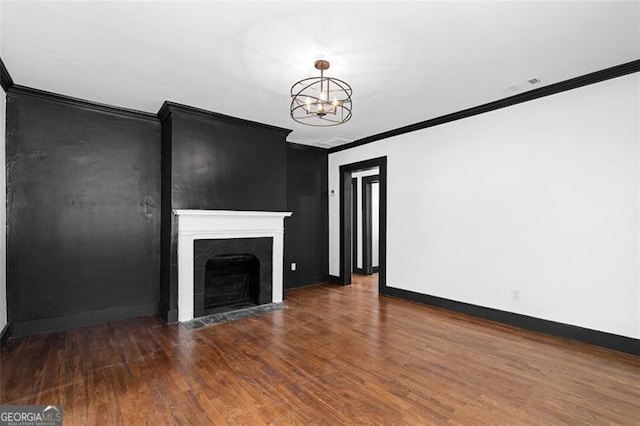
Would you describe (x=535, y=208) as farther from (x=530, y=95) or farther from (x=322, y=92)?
(x=322, y=92)

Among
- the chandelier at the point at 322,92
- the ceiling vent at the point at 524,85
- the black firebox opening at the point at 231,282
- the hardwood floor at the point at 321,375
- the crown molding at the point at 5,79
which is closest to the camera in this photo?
the hardwood floor at the point at 321,375

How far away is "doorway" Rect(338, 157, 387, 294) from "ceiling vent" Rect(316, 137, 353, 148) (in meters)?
0.46

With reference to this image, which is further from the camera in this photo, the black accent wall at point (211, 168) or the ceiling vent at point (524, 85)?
the black accent wall at point (211, 168)

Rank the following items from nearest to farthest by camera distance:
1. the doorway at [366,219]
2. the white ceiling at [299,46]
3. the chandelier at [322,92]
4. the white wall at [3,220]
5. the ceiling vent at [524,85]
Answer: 1. the white ceiling at [299,46]
2. the chandelier at [322,92]
3. the white wall at [3,220]
4. the ceiling vent at [524,85]
5. the doorway at [366,219]

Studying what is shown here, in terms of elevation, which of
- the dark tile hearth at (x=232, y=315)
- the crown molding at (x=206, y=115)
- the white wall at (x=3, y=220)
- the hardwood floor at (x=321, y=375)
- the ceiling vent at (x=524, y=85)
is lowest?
the dark tile hearth at (x=232, y=315)

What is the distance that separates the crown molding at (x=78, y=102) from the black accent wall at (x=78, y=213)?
1 centimetres

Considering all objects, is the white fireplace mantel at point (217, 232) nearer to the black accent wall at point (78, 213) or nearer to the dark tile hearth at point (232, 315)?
the dark tile hearth at point (232, 315)

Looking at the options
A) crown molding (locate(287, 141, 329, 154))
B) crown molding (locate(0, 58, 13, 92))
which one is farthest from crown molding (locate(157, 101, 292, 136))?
crown molding (locate(0, 58, 13, 92))

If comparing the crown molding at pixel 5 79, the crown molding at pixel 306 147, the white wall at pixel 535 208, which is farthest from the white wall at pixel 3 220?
the white wall at pixel 535 208

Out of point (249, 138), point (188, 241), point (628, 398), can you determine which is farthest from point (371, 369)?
point (249, 138)

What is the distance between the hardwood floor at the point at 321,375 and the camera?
2145 millimetres

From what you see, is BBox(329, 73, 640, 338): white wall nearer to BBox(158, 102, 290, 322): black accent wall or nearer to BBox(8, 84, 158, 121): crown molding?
BBox(158, 102, 290, 322): black accent wall

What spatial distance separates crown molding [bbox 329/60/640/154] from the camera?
3108 millimetres

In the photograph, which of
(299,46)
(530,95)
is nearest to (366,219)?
(530,95)
